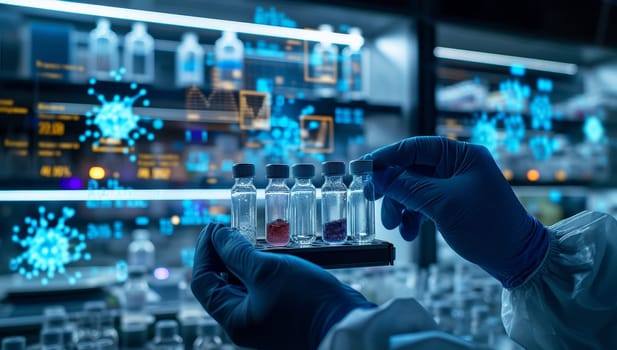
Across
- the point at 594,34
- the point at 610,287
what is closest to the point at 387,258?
the point at 610,287

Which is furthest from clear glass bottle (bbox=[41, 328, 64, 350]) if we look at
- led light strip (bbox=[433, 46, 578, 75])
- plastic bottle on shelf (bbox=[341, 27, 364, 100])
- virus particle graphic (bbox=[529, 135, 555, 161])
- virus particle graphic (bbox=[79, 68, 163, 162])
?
virus particle graphic (bbox=[529, 135, 555, 161])

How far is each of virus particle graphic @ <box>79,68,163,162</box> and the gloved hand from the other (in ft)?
3.13

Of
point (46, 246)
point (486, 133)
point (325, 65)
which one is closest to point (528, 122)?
point (486, 133)

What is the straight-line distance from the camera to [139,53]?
1.88 meters

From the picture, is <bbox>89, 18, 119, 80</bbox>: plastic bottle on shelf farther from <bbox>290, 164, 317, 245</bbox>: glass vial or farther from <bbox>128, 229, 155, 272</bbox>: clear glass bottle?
<bbox>290, 164, 317, 245</bbox>: glass vial

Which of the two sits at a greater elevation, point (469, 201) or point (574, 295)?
point (469, 201)

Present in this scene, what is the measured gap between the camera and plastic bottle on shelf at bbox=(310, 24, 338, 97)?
208 centimetres

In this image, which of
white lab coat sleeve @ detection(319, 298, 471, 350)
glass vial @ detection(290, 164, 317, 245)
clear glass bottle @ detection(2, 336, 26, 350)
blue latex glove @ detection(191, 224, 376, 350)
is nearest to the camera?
white lab coat sleeve @ detection(319, 298, 471, 350)

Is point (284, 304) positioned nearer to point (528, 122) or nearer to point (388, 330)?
point (388, 330)

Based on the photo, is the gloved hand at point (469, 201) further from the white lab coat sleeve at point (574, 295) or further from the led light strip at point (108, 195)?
the led light strip at point (108, 195)

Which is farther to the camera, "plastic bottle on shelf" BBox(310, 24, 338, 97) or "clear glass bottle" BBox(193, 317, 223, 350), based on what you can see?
"plastic bottle on shelf" BBox(310, 24, 338, 97)

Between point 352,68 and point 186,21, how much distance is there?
71 centimetres

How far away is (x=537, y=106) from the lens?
8.39 ft

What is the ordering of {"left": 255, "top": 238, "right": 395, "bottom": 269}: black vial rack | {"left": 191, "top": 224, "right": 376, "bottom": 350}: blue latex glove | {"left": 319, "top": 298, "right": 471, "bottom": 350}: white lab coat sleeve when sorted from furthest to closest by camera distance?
1. {"left": 255, "top": 238, "right": 395, "bottom": 269}: black vial rack
2. {"left": 191, "top": 224, "right": 376, "bottom": 350}: blue latex glove
3. {"left": 319, "top": 298, "right": 471, "bottom": 350}: white lab coat sleeve
